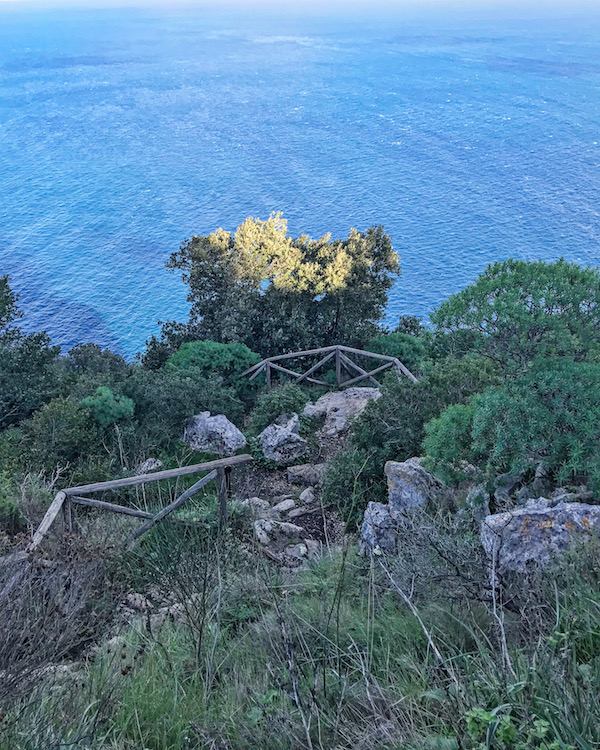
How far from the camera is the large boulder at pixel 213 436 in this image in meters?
14.2

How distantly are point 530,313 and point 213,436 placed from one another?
9.30m

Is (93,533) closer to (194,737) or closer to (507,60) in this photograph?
(194,737)

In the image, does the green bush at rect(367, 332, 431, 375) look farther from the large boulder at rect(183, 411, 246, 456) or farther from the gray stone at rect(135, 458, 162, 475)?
the gray stone at rect(135, 458, 162, 475)

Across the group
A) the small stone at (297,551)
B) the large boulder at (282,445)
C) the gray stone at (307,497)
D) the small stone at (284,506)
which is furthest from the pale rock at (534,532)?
the large boulder at (282,445)

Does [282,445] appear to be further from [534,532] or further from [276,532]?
[534,532]

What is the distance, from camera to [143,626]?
5.40m

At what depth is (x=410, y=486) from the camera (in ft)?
28.8

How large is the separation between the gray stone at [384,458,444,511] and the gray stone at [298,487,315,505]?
8.01 ft

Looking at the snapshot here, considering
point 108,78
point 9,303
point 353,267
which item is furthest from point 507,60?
point 9,303

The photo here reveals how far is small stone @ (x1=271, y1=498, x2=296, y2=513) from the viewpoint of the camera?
427 inches

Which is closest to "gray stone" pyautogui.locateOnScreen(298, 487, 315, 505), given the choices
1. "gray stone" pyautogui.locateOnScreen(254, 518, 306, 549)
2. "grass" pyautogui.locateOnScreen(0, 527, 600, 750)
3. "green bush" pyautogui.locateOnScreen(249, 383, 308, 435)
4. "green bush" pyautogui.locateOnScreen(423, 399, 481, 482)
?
"gray stone" pyautogui.locateOnScreen(254, 518, 306, 549)

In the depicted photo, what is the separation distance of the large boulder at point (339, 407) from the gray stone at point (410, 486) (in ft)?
16.9

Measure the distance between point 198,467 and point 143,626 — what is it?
3.12 m

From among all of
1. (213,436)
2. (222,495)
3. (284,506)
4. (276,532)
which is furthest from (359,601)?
(213,436)
